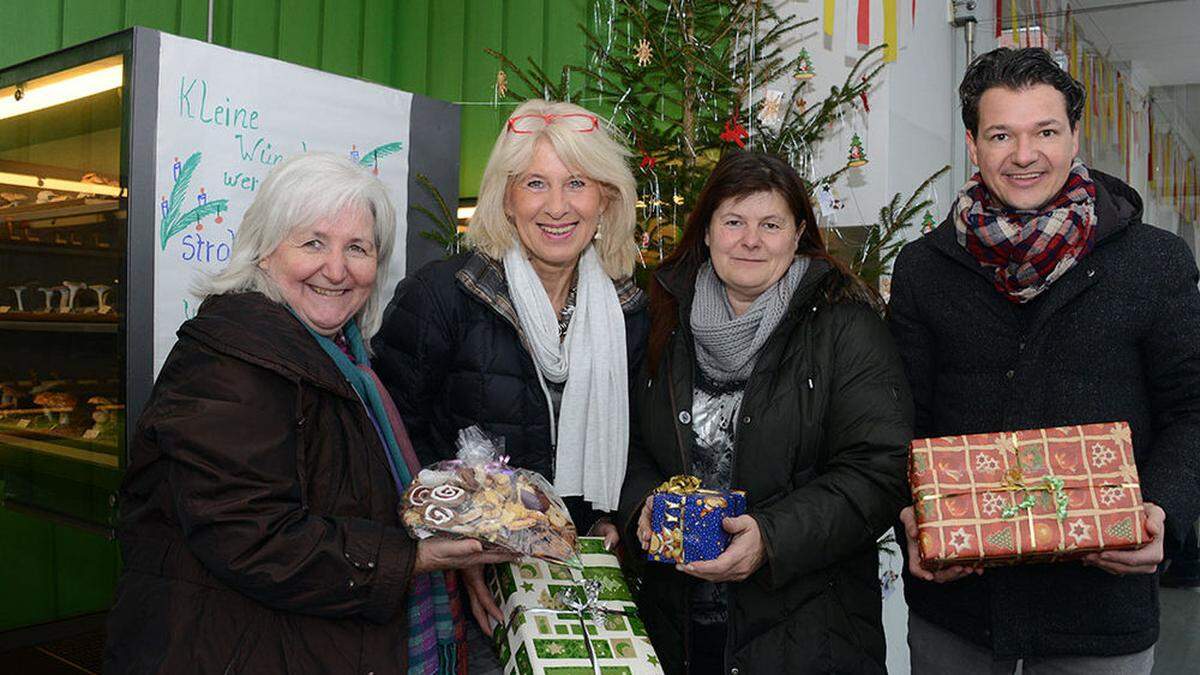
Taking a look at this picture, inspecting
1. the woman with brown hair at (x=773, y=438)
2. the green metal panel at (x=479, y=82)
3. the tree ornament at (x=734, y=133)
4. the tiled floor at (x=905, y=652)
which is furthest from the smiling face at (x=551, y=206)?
the green metal panel at (x=479, y=82)

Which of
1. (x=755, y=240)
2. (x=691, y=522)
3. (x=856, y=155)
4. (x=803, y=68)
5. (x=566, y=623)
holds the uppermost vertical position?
(x=803, y=68)

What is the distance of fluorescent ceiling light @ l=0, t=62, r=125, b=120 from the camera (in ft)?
9.25

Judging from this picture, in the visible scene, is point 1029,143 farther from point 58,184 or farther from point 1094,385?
point 58,184

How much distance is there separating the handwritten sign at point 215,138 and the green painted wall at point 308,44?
1645mm

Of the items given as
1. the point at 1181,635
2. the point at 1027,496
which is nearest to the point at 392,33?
the point at 1027,496

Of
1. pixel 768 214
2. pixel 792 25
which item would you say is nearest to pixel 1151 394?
pixel 768 214

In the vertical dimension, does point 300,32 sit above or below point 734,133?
above

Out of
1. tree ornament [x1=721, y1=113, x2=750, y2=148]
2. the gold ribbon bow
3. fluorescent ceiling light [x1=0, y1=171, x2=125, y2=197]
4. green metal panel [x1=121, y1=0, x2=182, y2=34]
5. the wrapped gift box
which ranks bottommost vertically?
the wrapped gift box

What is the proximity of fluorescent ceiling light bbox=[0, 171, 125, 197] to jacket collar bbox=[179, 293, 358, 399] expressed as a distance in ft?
4.43

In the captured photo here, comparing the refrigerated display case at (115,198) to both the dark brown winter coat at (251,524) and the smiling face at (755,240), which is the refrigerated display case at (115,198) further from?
the smiling face at (755,240)

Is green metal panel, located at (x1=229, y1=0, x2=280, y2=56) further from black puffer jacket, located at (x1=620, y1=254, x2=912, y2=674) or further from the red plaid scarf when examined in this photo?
the red plaid scarf

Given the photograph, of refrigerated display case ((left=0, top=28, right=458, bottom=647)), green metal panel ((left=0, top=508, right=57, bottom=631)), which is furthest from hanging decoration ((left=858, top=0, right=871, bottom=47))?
green metal panel ((left=0, top=508, right=57, bottom=631))

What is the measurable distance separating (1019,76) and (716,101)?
6.85ft

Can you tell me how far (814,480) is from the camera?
6.62 feet
